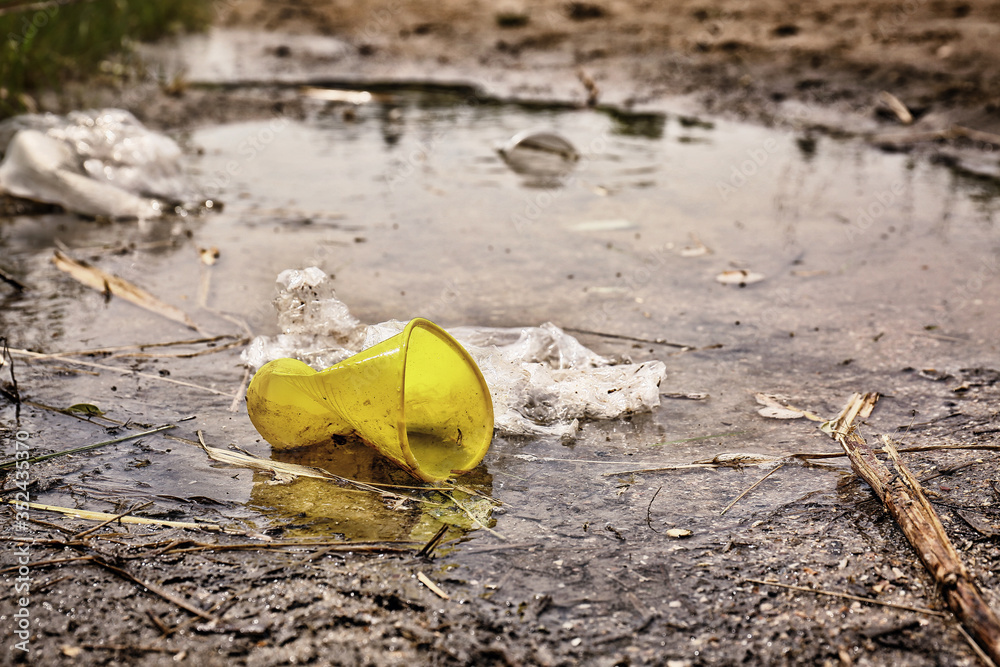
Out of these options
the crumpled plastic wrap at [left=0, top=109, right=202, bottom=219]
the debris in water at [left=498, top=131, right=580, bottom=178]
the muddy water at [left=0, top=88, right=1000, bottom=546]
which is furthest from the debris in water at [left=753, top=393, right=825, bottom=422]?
the crumpled plastic wrap at [left=0, top=109, right=202, bottom=219]

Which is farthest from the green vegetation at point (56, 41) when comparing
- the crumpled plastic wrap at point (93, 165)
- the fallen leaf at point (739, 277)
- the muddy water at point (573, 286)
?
the fallen leaf at point (739, 277)

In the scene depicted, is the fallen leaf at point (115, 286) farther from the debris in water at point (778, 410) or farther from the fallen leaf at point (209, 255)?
the debris in water at point (778, 410)

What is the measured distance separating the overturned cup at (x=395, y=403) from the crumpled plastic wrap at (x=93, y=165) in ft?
9.76

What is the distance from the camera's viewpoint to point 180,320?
10.8 ft

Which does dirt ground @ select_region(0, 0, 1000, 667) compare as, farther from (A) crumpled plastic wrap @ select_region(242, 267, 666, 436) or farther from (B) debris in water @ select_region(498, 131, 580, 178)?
(B) debris in water @ select_region(498, 131, 580, 178)

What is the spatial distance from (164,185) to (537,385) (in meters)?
3.47

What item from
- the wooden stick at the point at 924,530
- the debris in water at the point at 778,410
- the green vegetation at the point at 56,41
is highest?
the green vegetation at the point at 56,41

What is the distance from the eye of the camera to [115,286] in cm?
360

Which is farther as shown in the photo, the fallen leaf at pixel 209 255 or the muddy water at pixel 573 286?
the fallen leaf at pixel 209 255

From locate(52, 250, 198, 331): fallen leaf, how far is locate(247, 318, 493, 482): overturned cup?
1106 mm

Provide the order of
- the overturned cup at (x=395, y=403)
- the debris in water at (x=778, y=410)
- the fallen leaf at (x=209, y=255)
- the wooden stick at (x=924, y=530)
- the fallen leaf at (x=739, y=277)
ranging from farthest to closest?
the fallen leaf at (x=209, y=255) < the fallen leaf at (x=739, y=277) < the debris in water at (x=778, y=410) < the overturned cup at (x=395, y=403) < the wooden stick at (x=924, y=530)

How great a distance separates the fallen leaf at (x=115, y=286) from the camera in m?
3.36

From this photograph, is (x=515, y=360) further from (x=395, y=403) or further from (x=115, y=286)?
(x=115, y=286)

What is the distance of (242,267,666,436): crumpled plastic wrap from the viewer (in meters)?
2.60
